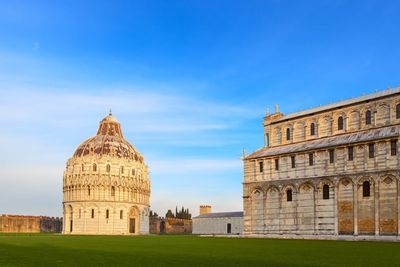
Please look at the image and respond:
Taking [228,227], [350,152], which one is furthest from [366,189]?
[228,227]

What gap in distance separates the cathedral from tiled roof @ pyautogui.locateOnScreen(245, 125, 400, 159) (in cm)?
4156

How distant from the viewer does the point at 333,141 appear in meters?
54.5

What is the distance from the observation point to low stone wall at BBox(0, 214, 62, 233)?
98.5 m

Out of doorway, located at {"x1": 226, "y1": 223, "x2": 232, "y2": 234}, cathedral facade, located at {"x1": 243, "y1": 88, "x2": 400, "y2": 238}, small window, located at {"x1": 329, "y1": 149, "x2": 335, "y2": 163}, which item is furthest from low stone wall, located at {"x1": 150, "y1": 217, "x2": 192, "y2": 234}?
small window, located at {"x1": 329, "y1": 149, "x2": 335, "y2": 163}

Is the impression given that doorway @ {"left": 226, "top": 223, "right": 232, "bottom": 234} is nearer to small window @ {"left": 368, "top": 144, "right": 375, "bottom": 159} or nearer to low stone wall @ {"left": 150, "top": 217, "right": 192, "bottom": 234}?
low stone wall @ {"left": 150, "top": 217, "right": 192, "bottom": 234}

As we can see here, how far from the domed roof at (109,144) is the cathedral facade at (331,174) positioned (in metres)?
44.1

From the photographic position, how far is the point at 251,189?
61.2 meters

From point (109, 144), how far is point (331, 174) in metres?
59.0

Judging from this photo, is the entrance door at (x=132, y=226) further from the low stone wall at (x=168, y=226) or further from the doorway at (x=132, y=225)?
the low stone wall at (x=168, y=226)

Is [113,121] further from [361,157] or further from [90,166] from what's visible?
[361,157]

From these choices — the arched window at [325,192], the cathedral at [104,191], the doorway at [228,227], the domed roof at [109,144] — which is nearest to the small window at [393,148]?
the arched window at [325,192]

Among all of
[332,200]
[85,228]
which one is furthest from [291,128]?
[85,228]

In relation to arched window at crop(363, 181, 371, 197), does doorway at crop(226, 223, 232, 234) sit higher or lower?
lower

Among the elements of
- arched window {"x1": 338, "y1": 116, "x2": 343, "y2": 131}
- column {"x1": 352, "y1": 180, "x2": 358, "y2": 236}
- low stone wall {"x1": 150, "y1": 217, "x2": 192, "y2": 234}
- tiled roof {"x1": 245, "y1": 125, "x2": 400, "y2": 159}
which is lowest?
low stone wall {"x1": 150, "y1": 217, "x2": 192, "y2": 234}
